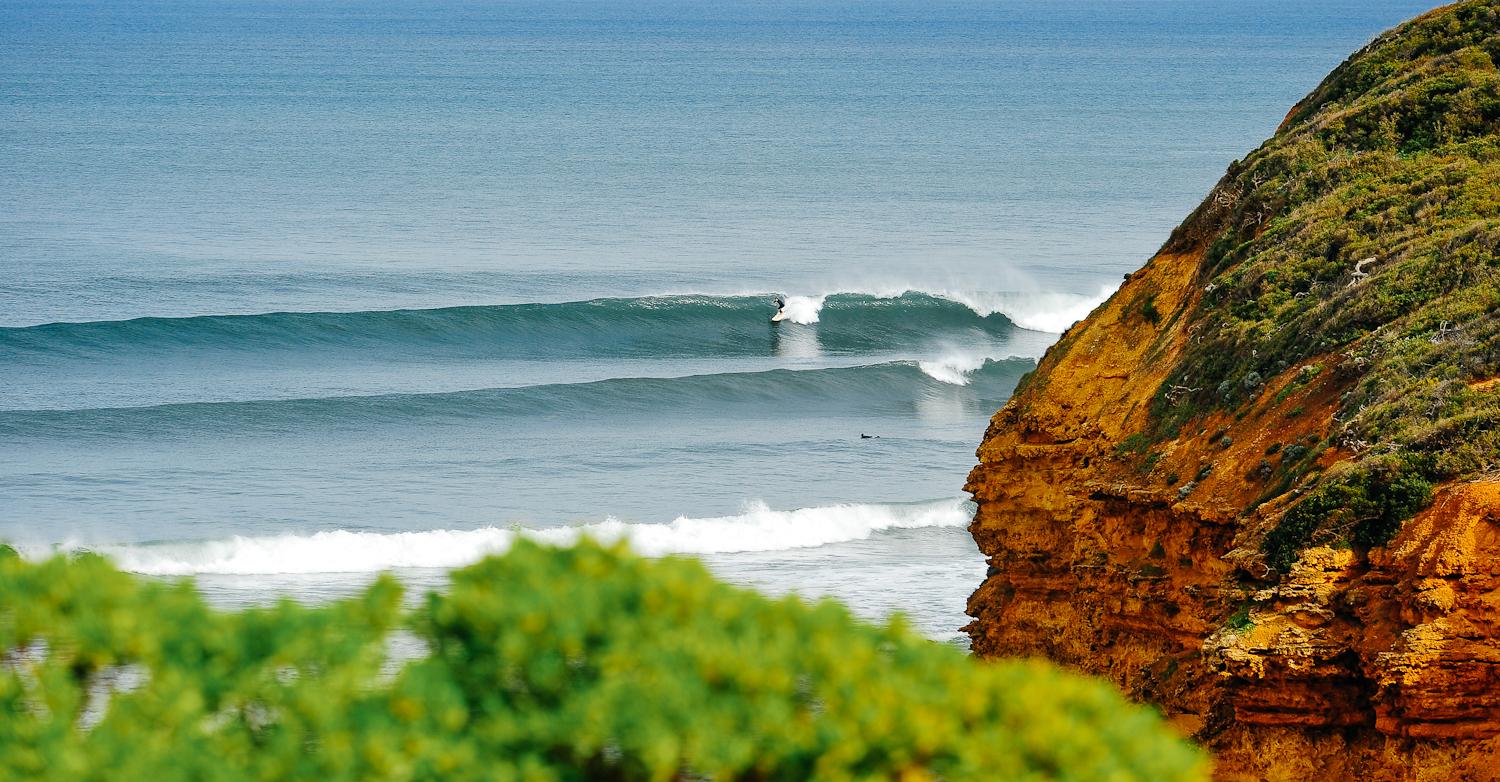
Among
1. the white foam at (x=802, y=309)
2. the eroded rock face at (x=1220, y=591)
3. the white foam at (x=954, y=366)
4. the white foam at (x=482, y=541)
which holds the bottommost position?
the white foam at (x=482, y=541)

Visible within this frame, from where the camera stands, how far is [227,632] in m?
6.57

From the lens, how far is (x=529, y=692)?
21.4 ft

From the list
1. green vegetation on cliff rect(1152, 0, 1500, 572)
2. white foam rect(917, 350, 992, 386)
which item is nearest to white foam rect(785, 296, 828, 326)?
white foam rect(917, 350, 992, 386)

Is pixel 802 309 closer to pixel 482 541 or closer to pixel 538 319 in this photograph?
pixel 538 319

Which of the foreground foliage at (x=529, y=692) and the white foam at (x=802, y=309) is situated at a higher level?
the white foam at (x=802, y=309)

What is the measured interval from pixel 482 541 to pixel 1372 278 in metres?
14.7

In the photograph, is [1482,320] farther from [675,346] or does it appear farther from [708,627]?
[675,346]

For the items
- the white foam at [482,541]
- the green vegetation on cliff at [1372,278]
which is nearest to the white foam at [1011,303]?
the white foam at [482,541]

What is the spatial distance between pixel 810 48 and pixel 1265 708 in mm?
165660

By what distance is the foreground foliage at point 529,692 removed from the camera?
6113 mm

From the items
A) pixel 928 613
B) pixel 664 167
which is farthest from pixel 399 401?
pixel 664 167

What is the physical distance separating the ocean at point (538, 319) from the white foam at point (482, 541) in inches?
3.1

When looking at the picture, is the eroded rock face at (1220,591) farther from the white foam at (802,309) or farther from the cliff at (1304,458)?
the white foam at (802,309)

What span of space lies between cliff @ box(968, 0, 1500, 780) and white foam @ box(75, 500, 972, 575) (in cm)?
903
